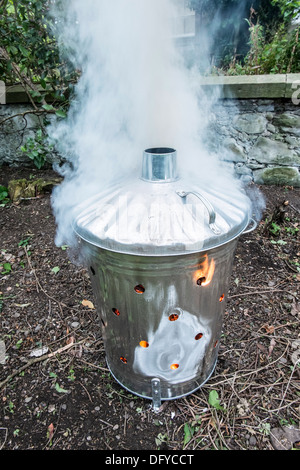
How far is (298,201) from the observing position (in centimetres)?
385

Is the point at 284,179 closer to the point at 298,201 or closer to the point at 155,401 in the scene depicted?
the point at 298,201

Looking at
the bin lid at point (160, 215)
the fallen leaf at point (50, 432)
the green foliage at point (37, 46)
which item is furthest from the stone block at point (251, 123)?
the fallen leaf at point (50, 432)

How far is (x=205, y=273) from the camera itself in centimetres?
140

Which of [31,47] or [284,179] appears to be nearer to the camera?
[31,47]

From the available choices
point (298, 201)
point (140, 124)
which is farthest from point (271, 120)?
point (140, 124)

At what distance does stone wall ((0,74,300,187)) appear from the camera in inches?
145

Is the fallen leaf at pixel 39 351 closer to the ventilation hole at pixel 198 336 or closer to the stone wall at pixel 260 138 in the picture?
the ventilation hole at pixel 198 336

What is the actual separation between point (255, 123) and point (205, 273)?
127 inches

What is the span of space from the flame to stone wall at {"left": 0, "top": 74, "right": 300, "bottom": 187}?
3156 mm

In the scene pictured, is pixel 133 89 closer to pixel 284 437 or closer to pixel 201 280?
Result: pixel 201 280

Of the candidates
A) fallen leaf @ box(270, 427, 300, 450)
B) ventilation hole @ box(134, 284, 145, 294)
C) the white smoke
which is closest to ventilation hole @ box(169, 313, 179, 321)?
ventilation hole @ box(134, 284, 145, 294)

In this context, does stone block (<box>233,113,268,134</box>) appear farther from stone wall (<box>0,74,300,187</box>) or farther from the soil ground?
the soil ground

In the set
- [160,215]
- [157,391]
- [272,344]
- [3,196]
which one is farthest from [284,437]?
[3,196]

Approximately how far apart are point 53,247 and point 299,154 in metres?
3.35
